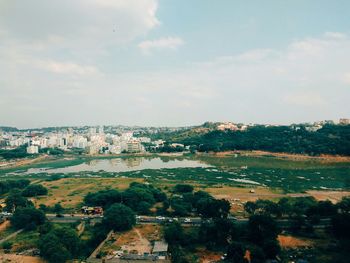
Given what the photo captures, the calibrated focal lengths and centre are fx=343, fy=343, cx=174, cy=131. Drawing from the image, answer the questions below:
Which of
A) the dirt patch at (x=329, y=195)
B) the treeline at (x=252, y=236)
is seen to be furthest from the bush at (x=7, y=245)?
the dirt patch at (x=329, y=195)

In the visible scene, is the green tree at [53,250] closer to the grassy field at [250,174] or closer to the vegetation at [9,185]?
the grassy field at [250,174]

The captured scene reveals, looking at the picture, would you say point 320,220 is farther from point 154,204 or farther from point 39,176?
point 39,176

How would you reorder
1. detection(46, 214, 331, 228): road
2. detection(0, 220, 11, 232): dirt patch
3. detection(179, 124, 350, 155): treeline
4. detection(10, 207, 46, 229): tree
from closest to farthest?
1. detection(46, 214, 331, 228): road
2. detection(10, 207, 46, 229): tree
3. detection(0, 220, 11, 232): dirt patch
4. detection(179, 124, 350, 155): treeline

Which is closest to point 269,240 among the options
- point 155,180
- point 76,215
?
point 76,215

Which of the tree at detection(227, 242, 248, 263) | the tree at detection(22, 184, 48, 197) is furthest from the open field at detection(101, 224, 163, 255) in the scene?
the tree at detection(22, 184, 48, 197)

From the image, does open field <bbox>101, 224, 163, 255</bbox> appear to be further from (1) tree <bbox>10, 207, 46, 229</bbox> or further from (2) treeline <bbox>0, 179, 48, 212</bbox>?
(2) treeline <bbox>0, 179, 48, 212</bbox>

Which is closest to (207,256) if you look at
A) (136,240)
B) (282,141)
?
(136,240)
